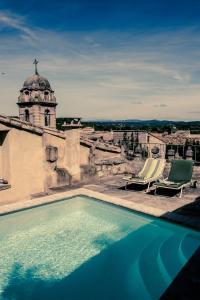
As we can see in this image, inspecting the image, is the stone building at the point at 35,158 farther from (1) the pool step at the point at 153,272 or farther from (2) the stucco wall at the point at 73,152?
(1) the pool step at the point at 153,272

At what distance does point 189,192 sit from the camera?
975cm

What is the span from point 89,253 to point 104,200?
285cm

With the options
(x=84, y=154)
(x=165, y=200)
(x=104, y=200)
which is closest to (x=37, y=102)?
(x=84, y=154)

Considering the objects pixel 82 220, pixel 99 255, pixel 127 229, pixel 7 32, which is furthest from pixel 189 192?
pixel 7 32

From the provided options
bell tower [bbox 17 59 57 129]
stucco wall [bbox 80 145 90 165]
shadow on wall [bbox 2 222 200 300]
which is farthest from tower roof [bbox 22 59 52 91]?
shadow on wall [bbox 2 222 200 300]

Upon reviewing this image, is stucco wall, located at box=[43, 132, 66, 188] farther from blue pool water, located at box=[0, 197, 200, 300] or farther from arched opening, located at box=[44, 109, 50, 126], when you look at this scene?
arched opening, located at box=[44, 109, 50, 126]

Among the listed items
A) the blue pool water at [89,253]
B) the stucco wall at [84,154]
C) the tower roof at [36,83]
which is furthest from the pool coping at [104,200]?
the tower roof at [36,83]

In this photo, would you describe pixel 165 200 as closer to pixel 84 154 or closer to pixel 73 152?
pixel 73 152

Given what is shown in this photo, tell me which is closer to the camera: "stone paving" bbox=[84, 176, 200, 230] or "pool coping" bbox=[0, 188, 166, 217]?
"stone paving" bbox=[84, 176, 200, 230]

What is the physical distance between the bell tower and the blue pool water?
20918mm

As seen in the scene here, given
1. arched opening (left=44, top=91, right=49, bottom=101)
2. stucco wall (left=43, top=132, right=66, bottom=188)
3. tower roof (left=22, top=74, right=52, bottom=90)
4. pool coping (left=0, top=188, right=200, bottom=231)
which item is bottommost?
pool coping (left=0, top=188, right=200, bottom=231)

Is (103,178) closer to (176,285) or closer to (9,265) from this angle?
(9,265)

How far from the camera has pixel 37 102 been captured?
94.2ft

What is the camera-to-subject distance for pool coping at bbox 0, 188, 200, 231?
7172mm
